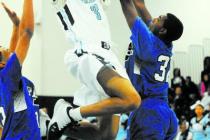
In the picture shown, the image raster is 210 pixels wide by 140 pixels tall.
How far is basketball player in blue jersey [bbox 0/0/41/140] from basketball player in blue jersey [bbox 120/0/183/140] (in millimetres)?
1011

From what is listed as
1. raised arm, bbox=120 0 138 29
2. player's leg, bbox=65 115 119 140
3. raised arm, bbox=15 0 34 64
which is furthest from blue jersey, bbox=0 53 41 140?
raised arm, bbox=120 0 138 29

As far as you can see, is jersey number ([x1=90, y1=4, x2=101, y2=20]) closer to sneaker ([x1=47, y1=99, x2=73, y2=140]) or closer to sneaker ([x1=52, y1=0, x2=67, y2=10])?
sneaker ([x1=52, y1=0, x2=67, y2=10])

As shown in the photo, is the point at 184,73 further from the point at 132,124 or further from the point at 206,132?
the point at 132,124

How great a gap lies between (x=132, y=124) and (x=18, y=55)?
52.8 inches

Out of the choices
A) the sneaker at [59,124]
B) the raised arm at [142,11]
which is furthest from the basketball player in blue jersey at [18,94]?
the raised arm at [142,11]

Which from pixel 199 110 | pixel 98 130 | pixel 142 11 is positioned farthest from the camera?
pixel 199 110

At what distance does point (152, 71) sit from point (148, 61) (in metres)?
0.11

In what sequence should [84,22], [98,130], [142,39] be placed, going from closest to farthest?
1. [84,22]
2. [98,130]
3. [142,39]

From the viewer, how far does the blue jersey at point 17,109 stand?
4.29 m

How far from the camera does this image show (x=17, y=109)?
4348mm

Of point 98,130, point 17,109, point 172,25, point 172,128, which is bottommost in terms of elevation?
point 172,128

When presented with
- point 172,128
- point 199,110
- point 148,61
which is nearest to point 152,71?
point 148,61

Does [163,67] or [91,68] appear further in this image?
[163,67]

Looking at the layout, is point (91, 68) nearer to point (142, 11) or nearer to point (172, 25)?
point (172, 25)
